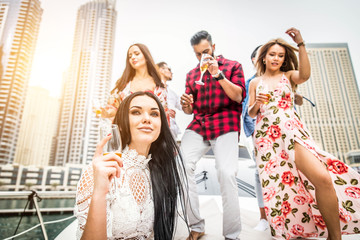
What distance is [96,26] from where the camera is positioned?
7850 cm

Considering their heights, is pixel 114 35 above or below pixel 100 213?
above

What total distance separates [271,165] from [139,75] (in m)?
1.63

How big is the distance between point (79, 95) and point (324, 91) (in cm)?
10066

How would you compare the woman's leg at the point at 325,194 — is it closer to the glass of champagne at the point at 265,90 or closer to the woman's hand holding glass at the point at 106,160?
the glass of champagne at the point at 265,90

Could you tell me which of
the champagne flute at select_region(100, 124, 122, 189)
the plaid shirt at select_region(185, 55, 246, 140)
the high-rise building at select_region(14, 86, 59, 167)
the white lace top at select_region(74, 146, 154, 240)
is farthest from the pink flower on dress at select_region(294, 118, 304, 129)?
the high-rise building at select_region(14, 86, 59, 167)

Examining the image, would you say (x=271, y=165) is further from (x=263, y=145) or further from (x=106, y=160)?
(x=106, y=160)

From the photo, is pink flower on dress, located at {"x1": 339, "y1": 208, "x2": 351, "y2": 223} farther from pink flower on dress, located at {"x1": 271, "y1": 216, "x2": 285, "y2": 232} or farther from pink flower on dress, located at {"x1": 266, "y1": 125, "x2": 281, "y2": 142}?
pink flower on dress, located at {"x1": 266, "y1": 125, "x2": 281, "y2": 142}

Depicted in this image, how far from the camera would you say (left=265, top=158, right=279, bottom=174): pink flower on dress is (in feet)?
5.92

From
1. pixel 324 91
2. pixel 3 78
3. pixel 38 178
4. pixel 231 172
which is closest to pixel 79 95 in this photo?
pixel 3 78

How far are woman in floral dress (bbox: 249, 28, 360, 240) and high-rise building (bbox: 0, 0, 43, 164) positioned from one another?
68050 millimetres

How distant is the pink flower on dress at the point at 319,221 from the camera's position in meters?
1.62

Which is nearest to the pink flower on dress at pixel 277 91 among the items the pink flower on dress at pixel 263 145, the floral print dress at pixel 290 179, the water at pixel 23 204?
the floral print dress at pixel 290 179

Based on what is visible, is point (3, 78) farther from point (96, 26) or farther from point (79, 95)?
point (96, 26)

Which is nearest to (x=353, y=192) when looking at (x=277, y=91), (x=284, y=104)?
(x=284, y=104)
